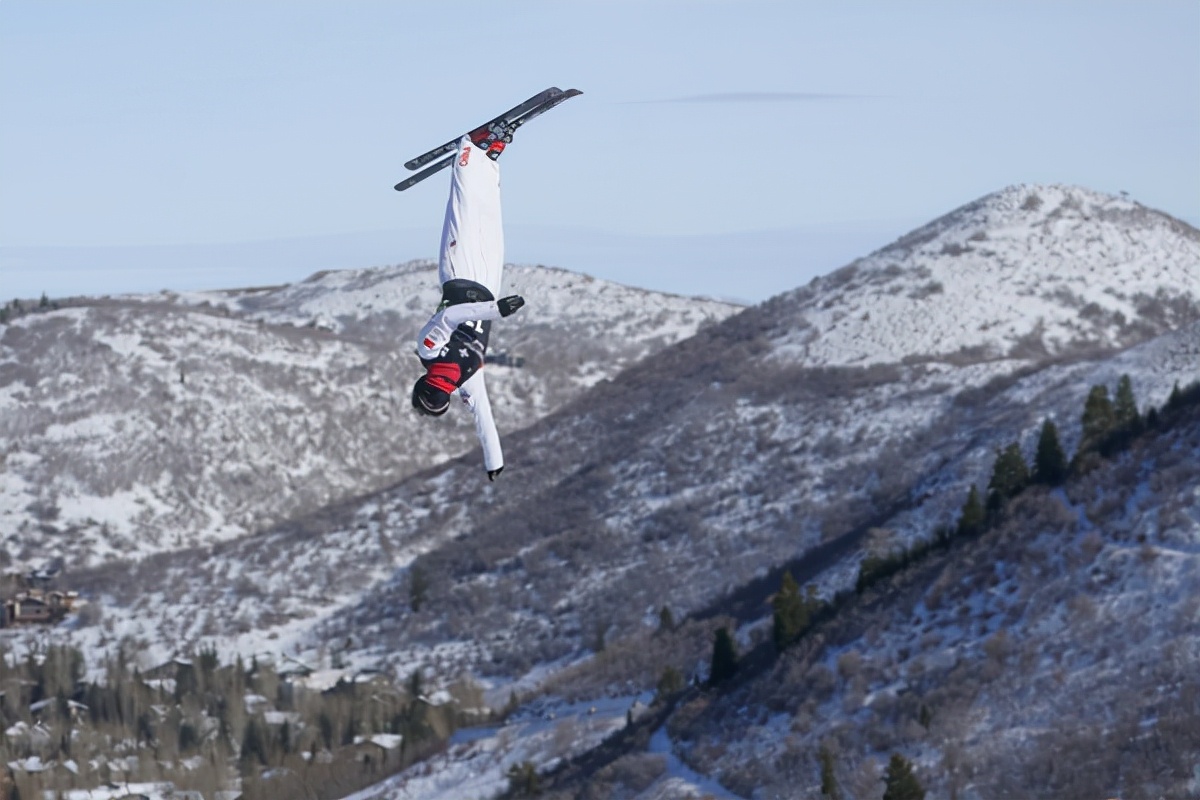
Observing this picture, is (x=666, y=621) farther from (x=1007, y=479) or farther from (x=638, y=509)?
(x=1007, y=479)

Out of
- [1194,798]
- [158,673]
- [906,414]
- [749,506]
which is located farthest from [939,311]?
[1194,798]

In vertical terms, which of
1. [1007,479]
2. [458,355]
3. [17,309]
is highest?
[17,309]

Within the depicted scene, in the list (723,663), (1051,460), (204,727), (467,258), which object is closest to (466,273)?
(467,258)

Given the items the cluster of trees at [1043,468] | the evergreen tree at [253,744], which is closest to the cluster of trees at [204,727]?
the evergreen tree at [253,744]

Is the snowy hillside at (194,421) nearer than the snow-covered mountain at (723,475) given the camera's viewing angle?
No

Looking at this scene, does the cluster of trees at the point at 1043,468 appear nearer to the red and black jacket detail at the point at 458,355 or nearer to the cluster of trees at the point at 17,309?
the red and black jacket detail at the point at 458,355

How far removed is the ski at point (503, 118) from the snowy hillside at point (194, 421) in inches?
4171

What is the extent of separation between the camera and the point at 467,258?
24531mm

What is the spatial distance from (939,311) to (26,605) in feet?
213

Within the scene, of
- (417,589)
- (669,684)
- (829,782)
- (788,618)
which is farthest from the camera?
(417,589)

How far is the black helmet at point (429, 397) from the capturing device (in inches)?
989

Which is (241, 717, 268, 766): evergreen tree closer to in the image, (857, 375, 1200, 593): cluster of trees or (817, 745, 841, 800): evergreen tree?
(857, 375, 1200, 593): cluster of trees

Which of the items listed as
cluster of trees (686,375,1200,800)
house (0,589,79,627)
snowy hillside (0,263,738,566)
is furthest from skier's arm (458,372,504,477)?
snowy hillside (0,263,738,566)

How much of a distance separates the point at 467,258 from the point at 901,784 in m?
27.9
